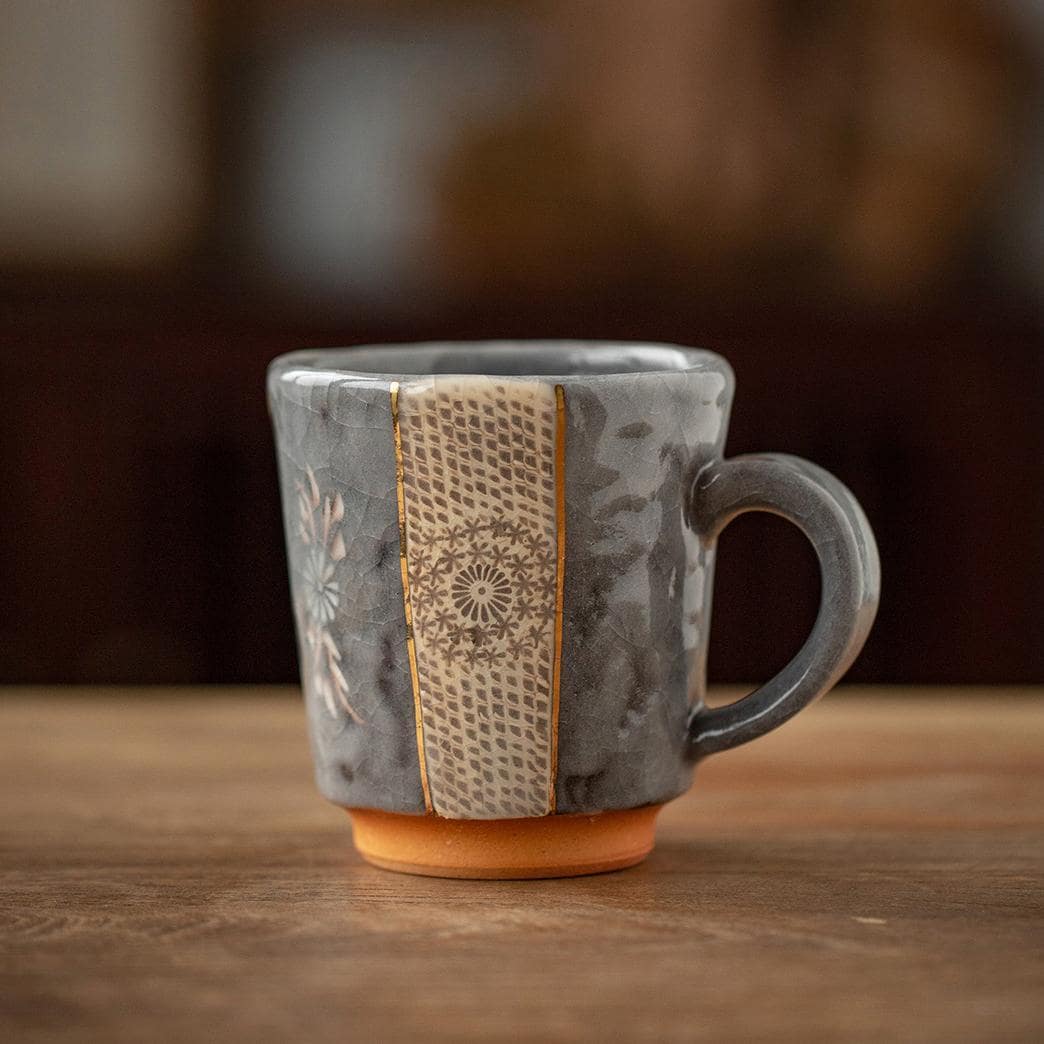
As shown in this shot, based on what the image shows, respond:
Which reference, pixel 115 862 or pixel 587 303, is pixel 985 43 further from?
pixel 115 862

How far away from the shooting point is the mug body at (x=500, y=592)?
47 centimetres

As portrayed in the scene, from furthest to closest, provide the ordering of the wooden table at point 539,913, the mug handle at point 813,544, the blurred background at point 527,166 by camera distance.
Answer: the blurred background at point 527,166, the mug handle at point 813,544, the wooden table at point 539,913

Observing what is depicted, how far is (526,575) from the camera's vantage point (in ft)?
1.56

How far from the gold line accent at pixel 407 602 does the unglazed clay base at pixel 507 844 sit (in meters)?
0.02

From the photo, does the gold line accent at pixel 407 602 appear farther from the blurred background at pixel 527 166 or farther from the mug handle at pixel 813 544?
the blurred background at pixel 527 166

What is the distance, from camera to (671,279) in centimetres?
169

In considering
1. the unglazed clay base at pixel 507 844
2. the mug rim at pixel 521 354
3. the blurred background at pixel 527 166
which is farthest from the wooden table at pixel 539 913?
the blurred background at pixel 527 166

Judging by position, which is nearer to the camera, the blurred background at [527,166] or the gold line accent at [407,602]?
the gold line accent at [407,602]

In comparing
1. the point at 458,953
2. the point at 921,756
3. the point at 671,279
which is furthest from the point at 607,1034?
the point at 671,279

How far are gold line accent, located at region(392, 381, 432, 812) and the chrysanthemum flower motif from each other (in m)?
0.02

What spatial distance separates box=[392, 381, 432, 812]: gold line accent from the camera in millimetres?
469

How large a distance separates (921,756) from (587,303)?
3.23 ft

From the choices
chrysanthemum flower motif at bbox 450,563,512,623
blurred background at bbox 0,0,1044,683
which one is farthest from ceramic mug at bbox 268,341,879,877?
blurred background at bbox 0,0,1044,683

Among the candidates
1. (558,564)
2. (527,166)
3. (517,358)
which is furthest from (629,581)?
(527,166)
